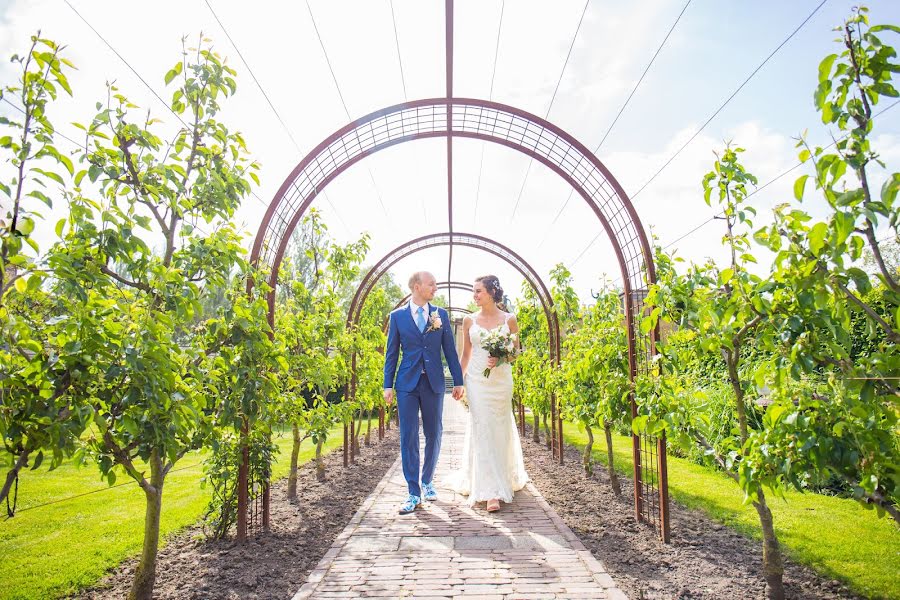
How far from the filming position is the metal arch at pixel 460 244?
30.8 feet

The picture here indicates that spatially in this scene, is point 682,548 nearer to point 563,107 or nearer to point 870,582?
point 870,582

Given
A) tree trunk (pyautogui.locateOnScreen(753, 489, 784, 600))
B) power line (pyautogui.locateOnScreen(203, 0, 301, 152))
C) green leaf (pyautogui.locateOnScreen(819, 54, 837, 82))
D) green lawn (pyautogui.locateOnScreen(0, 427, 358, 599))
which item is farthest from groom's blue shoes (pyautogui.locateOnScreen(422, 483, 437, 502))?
green leaf (pyautogui.locateOnScreen(819, 54, 837, 82))

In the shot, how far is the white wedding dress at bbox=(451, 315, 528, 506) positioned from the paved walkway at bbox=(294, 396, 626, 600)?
236 millimetres

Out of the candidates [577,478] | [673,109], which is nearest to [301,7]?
[673,109]

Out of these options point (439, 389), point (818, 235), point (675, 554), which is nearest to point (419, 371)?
point (439, 389)

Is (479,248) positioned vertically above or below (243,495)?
above

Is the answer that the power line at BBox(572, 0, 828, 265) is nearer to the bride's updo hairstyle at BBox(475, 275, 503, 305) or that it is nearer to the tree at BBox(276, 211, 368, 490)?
the bride's updo hairstyle at BBox(475, 275, 503, 305)

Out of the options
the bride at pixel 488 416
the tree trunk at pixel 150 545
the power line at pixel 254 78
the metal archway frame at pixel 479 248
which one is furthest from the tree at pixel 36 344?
the metal archway frame at pixel 479 248

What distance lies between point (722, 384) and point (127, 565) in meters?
6.82

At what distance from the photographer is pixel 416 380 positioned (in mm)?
5180

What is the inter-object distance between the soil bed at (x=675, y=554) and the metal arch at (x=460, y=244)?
403cm

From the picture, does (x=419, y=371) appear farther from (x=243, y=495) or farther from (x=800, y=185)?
(x=800, y=185)

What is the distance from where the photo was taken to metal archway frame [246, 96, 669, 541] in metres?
4.66

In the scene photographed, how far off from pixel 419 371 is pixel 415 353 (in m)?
0.17
